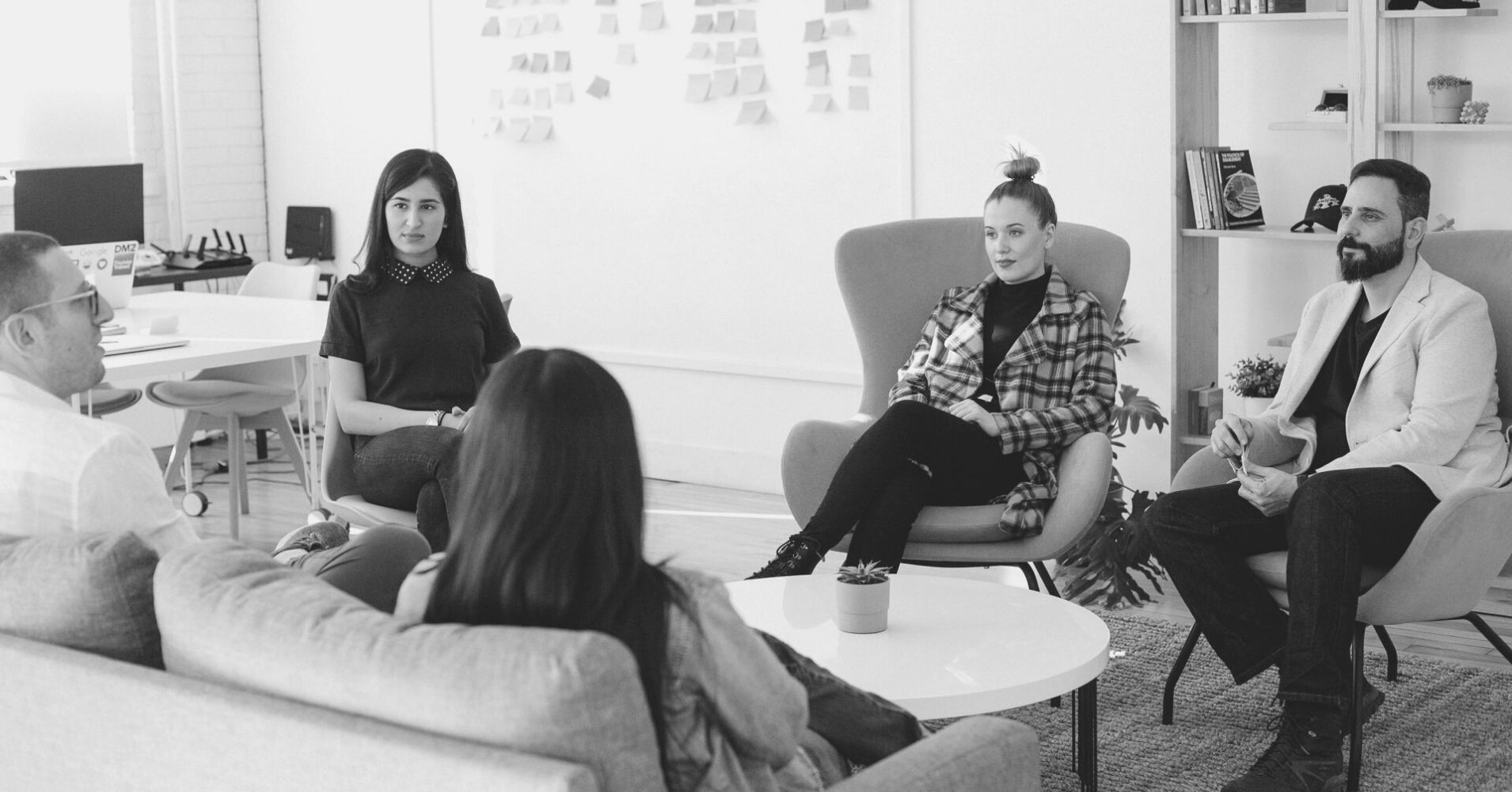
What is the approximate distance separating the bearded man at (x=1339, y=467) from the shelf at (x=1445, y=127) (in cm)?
72

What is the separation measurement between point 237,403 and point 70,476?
10.1 ft

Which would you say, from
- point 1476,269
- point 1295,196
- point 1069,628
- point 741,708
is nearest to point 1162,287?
point 1295,196

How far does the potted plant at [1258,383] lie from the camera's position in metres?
4.39

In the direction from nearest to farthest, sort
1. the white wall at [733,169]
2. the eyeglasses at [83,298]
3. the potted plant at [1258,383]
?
the eyeglasses at [83,298] < the potted plant at [1258,383] < the white wall at [733,169]

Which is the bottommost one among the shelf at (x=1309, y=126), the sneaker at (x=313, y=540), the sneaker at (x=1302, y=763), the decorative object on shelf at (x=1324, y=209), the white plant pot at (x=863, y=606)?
the sneaker at (x=1302, y=763)

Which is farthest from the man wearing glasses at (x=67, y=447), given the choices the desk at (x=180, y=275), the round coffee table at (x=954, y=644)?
the desk at (x=180, y=275)

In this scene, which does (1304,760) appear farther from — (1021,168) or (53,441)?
(53,441)

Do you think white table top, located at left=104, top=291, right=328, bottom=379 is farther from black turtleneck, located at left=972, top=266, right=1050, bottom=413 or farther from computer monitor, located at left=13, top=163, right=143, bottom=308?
black turtleneck, located at left=972, top=266, right=1050, bottom=413

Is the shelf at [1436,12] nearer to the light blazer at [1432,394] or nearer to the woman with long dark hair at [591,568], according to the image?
the light blazer at [1432,394]

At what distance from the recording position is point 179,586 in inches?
67.0

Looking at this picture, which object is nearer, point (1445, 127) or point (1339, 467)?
point (1339, 467)

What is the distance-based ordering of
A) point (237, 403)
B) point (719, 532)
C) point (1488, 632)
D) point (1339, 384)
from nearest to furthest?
point (1488, 632)
point (1339, 384)
point (237, 403)
point (719, 532)

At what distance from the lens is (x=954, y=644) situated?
2.71m

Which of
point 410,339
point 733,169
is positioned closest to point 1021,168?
point 410,339
